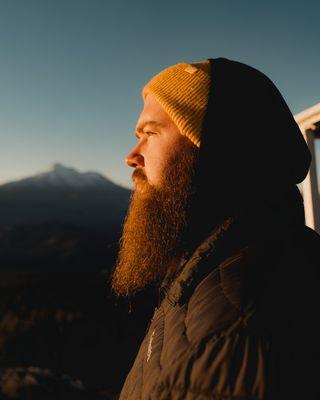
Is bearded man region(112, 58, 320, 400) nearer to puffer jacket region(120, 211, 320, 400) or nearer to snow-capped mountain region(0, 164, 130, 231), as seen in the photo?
puffer jacket region(120, 211, 320, 400)

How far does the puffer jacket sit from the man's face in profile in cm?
51

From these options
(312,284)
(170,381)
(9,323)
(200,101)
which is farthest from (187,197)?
(9,323)

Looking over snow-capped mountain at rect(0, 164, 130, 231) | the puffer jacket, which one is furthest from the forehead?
snow-capped mountain at rect(0, 164, 130, 231)

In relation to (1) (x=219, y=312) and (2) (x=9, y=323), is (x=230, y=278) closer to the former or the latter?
(1) (x=219, y=312)

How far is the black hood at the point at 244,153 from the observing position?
129 centimetres

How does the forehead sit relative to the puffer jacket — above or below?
above

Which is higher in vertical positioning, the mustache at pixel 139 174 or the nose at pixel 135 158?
the nose at pixel 135 158

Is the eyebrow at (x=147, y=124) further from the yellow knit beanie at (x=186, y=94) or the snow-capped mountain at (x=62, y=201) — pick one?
the snow-capped mountain at (x=62, y=201)

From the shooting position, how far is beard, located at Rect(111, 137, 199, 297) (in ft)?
4.72

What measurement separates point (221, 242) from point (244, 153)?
1.65ft

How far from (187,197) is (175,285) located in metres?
0.51

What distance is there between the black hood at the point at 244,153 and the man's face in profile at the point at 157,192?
4.0 inches

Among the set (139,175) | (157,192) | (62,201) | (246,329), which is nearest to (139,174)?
(139,175)

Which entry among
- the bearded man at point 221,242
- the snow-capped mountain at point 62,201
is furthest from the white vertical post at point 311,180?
the snow-capped mountain at point 62,201
